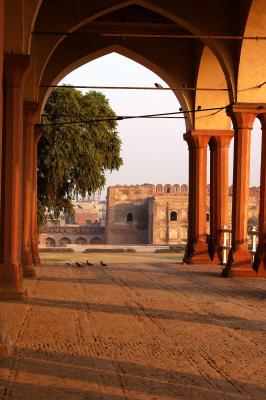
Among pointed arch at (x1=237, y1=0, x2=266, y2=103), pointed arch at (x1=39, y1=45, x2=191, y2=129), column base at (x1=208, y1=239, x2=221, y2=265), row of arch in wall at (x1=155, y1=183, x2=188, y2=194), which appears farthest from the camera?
row of arch in wall at (x1=155, y1=183, x2=188, y2=194)

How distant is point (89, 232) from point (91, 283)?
7146 cm

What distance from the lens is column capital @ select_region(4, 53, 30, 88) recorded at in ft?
34.6

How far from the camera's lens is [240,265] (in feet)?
48.5

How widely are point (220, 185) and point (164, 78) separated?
10.8 feet

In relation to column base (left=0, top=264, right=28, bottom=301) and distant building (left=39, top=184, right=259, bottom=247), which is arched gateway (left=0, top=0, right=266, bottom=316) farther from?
distant building (left=39, top=184, right=259, bottom=247)

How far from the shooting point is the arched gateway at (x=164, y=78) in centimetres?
1052

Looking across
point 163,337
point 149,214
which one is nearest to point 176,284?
point 163,337

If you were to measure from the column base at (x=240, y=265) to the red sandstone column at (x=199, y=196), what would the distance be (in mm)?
4284

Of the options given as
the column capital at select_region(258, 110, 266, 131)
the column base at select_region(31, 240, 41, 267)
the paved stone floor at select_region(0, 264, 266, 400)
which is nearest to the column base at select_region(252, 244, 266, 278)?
the column capital at select_region(258, 110, 266, 131)

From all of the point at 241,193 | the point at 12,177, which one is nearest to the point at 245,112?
the point at 241,193

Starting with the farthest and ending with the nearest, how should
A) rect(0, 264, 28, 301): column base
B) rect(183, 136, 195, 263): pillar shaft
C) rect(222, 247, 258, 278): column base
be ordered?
rect(183, 136, 195, 263): pillar shaft
rect(222, 247, 258, 278): column base
rect(0, 264, 28, 301): column base

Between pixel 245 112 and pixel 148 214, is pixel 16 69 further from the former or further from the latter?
pixel 148 214

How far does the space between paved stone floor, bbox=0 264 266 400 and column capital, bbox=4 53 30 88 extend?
312 centimetres

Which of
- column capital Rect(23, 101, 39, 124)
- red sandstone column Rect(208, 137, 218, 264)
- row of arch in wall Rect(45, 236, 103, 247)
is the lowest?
row of arch in wall Rect(45, 236, 103, 247)
